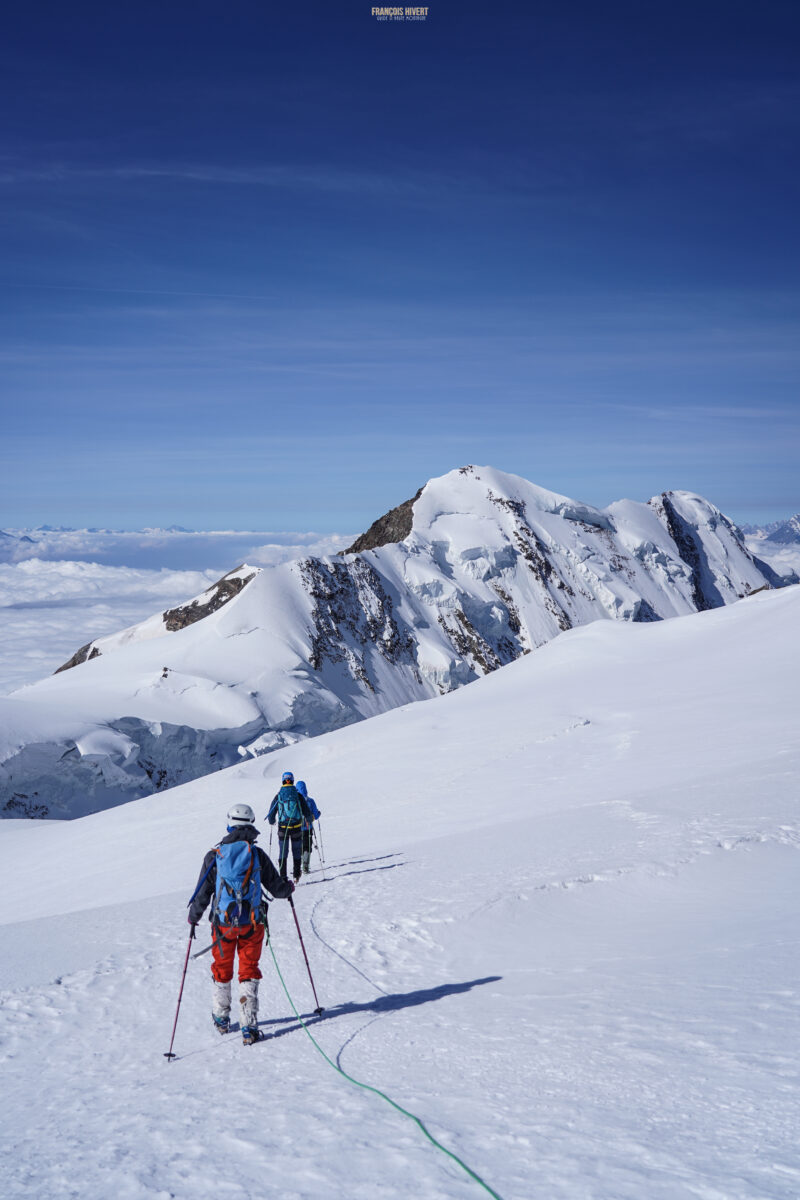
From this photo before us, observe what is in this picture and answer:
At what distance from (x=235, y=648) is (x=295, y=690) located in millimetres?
8997

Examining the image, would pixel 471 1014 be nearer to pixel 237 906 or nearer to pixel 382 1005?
pixel 382 1005

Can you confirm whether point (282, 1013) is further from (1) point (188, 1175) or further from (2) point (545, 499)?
(2) point (545, 499)

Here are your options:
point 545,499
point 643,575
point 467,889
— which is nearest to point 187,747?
point 467,889

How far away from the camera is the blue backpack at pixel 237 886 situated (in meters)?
7.40

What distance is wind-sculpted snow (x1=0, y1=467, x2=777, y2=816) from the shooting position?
5797 cm

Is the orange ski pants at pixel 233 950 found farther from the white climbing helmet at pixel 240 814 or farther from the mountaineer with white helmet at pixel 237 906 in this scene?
the white climbing helmet at pixel 240 814

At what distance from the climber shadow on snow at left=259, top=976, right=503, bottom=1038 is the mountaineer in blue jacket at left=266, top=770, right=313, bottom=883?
253 inches

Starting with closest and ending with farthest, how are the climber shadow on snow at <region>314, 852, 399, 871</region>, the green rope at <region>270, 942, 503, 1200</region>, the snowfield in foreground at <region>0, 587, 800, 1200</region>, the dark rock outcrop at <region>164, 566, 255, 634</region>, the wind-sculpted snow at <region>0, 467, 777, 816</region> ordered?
the green rope at <region>270, 942, 503, 1200</region>, the snowfield in foreground at <region>0, 587, 800, 1200</region>, the climber shadow on snow at <region>314, 852, 399, 871</region>, the wind-sculpted snow at <region>0, 467, 777, 816</region>, the dark rock outcrop at <region>164, 566, 255, 634</region>

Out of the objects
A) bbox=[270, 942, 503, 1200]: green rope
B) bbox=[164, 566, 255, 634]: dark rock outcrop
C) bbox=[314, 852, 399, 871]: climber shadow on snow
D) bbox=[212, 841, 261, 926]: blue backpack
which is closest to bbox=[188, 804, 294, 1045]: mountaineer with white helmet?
bbox=[212, 841, 261, 926]: blue backpack

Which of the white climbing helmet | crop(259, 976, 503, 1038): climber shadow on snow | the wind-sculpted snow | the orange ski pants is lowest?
crop(259, 976, 503, 1038): climber shadow on snow

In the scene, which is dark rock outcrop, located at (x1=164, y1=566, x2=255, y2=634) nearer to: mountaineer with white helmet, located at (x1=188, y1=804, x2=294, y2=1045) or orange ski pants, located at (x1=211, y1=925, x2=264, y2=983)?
mountaineer with white helmet, located at (x1=188, y1=804, x2=294, y2=1045)

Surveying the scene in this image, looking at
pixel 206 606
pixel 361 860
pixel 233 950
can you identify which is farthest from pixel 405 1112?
pixel 206 606

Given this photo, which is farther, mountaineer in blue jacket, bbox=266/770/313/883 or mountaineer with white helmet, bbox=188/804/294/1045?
mountaineer in blue jacket, bbox=266/770/313/883

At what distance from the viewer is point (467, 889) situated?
464 inches
